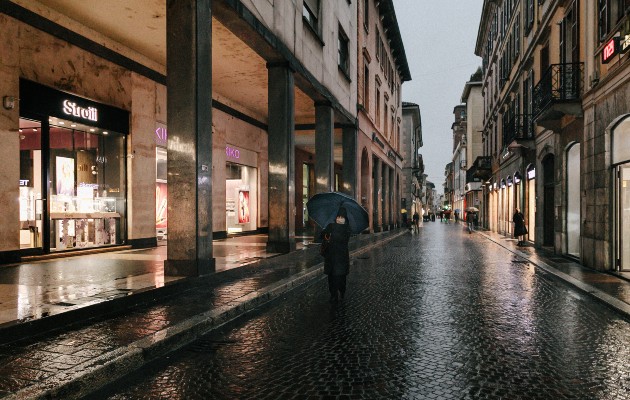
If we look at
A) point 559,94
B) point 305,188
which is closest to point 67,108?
point 559,94

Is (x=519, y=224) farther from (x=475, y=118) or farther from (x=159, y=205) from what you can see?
(x=475, y=118)

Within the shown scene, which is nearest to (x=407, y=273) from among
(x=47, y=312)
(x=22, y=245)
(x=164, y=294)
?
(x=164, y=294)

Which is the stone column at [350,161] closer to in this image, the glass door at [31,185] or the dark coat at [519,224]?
the dark coat at [519,224]

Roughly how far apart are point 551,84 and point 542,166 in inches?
215

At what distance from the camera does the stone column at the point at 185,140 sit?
29.9ft

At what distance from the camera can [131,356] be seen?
4840 millimetres

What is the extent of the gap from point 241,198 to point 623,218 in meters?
15.4

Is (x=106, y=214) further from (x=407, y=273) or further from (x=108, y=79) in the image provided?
(x=407, y=273)

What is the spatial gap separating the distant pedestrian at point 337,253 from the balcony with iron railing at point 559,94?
846cm

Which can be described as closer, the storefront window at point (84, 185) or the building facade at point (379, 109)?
the storefront window at point (84, 185)

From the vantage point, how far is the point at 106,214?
1406cm

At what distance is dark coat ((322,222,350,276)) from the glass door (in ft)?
24.4

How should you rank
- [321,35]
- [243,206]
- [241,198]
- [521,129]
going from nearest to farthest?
[321,35] < [241,198] < [243,206] < [521,129]

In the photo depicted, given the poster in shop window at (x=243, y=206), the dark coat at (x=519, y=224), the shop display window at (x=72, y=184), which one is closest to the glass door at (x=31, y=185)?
the shop display window at (x=72, y=184)
